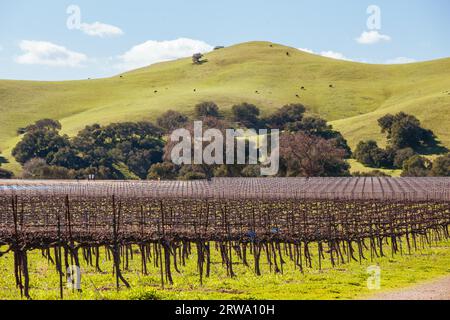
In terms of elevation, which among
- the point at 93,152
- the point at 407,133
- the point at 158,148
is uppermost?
the point at 407,133

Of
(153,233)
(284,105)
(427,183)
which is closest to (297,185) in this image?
(427,183)

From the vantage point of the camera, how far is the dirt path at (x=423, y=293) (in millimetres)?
28281

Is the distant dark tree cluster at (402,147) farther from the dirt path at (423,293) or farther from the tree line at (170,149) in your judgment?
the dirt path at (423,293)

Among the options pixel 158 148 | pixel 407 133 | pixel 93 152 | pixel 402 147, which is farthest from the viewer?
pixel 158 148

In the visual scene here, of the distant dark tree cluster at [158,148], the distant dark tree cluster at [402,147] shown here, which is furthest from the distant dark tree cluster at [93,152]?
the distant dark tree cluster at [402,147]

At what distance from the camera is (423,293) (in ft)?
97.9

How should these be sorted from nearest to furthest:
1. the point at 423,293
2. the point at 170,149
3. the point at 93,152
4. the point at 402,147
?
1. the point at 423,293
2. the point at 170,149
3. the point at 402,147
4. the point at 93,152

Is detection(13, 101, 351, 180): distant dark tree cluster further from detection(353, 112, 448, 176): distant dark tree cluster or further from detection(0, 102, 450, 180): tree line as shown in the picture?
detection(353, 112, 448, 176): distant dark tree cluster

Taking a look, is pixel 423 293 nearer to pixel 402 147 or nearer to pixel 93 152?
pixel 402 147

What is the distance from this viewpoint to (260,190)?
3346 inches

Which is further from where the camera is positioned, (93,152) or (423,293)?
(93,152)

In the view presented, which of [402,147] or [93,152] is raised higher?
[402,147]

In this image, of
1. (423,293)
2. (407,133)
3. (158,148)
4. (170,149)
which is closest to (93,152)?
(158,148)

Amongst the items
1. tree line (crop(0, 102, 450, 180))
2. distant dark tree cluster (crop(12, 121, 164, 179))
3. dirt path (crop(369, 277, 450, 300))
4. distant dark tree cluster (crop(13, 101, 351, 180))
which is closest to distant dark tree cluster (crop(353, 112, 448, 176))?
tree line (crop(0, 102, 450, 180))
